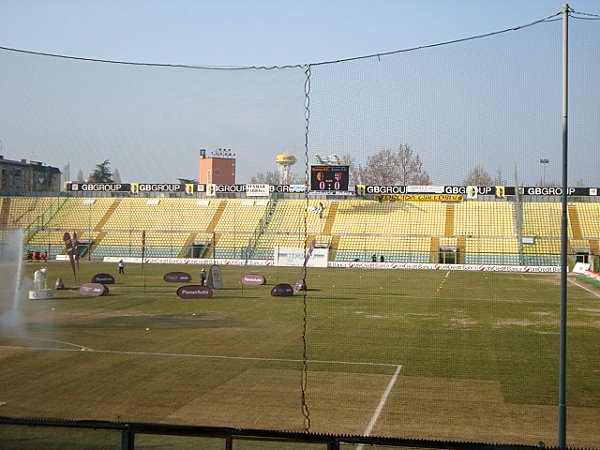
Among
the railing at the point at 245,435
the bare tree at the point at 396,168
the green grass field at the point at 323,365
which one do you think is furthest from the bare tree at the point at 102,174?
the railing at the point at 245,435

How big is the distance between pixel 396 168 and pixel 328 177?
157cm

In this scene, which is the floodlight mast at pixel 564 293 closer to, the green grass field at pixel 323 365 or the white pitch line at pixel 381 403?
the green grass field at pixel 323 365

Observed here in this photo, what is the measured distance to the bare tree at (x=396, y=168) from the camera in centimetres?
989

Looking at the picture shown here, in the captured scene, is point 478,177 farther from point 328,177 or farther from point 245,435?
point 245,435

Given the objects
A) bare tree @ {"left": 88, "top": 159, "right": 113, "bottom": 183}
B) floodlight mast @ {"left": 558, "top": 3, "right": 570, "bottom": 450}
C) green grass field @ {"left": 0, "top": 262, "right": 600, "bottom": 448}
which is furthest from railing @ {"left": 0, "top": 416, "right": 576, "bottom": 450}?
bare tree @ {"left": 88, "top": 159, "right": 113, "bottom": 183}

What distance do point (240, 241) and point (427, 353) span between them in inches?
1089

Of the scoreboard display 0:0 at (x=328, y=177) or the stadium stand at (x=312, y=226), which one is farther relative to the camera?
the stadium stand at (x=312, y=226)

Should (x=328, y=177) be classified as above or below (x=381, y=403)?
above

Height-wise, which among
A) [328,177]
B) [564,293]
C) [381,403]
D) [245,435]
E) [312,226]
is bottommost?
[381,403]

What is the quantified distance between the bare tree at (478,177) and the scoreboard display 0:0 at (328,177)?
1.80 m

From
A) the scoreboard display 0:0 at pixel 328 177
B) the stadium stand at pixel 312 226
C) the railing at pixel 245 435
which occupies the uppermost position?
the scoreboard display 0:0 at pixel 328 177

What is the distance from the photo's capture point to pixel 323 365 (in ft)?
44.9

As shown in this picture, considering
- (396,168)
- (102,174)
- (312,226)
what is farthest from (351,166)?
(312,226)

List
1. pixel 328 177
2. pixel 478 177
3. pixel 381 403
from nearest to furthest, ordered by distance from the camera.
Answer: pixel 478 177 < pixel 381 403 < pixel 328 177
